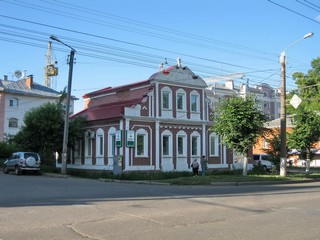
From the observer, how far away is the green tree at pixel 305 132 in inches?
1377

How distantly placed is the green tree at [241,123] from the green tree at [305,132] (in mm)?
6746

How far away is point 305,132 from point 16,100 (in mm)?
42473

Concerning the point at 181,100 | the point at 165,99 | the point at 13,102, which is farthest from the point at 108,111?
the point at 13,102

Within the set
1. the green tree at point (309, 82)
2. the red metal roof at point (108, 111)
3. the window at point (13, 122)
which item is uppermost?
the green tree at point (309, 82)

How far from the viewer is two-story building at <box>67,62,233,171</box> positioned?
33.7 meters

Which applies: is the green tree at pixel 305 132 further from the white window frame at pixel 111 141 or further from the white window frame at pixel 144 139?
the white window frame at pixel 111 141

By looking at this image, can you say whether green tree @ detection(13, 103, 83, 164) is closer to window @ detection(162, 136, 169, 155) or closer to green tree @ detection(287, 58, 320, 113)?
window @ detection(162, 136, 169, 155)

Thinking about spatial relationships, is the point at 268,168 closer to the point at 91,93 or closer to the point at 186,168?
the point at 186,168

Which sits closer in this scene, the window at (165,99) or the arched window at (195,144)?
the window at (165,99)

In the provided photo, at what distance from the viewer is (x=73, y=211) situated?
1179 cm

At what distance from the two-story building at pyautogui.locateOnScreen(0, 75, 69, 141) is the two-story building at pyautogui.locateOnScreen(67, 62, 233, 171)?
945 inches

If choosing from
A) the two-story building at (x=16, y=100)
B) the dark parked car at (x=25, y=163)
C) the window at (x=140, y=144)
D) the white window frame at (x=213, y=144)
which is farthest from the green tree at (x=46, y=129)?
the two-story building at (x=16, y=100)

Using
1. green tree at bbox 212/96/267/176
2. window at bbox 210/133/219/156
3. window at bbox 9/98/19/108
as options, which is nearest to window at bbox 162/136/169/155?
window at bbox 210/133/219/156

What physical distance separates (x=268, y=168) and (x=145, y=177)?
64.7ft
